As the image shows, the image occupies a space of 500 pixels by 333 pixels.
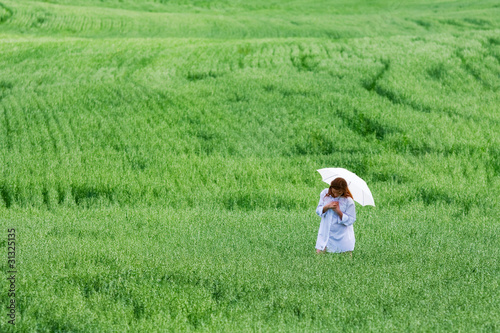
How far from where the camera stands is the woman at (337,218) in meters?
7.50

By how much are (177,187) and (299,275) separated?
251 inches

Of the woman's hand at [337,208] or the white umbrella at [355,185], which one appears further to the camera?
the white umbrella at [355,185]

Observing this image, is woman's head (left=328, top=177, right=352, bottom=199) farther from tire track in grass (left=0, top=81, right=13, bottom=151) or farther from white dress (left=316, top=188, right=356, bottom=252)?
tire track in grass (left=0, top=81, right=13, bottom=151)

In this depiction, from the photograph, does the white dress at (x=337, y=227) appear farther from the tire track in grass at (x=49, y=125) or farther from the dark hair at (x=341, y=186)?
the tire track in grass at (x=49, y=125)

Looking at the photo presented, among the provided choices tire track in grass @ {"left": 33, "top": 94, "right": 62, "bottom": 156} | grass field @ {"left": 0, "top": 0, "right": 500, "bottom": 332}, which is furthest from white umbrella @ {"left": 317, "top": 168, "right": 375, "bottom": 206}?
tire track in grass @ {"left": 33, "top": 94, "right": 62, "bottom": 156}

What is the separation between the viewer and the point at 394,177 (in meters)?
13.4

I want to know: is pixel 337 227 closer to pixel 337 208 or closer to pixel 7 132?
pixel 337 208

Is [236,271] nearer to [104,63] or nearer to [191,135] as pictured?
[191,135]

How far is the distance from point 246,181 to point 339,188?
5.49 m

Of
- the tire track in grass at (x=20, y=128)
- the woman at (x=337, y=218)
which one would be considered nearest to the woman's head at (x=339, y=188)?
the woman at (x=337, y=218)

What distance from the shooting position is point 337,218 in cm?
759

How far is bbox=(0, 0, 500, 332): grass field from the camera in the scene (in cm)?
584

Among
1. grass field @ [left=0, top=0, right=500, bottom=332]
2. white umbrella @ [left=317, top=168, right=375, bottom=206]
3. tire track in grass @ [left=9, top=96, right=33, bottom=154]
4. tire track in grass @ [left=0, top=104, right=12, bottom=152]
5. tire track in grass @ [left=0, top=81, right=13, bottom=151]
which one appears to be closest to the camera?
grass field @ [left=0, top=0, right=500, bottom=332]

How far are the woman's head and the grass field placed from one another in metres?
0.88
